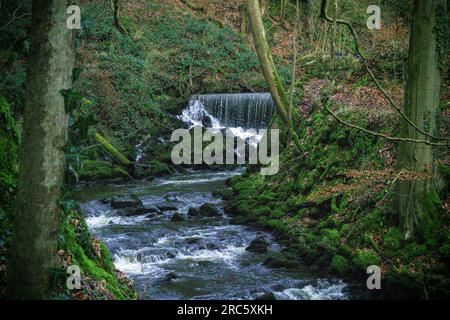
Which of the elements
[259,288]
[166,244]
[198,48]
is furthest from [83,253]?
[198,48]

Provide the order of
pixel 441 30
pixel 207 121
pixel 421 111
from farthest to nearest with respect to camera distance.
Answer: pixel 207 121, pixel 421 111, pixel 441 30

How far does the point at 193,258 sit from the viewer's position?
32.4 ft

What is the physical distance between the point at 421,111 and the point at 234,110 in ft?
48.8

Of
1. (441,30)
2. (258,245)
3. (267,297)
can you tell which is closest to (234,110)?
(258,245)

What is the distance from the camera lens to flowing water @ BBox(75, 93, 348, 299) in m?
8.14

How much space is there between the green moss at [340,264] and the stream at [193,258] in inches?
10.0

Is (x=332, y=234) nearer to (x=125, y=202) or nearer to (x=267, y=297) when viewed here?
(x=267, y=297)

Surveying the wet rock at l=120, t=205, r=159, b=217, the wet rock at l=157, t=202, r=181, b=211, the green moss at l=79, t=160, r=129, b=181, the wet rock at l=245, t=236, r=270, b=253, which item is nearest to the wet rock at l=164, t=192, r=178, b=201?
the wet rock at l=157, t=202, r=181, b=211

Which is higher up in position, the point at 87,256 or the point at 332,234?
the point at 87,256

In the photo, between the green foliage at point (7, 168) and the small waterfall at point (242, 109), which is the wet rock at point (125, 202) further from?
the small waterfall at point (242, 109)

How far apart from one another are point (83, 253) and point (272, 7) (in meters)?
29.7

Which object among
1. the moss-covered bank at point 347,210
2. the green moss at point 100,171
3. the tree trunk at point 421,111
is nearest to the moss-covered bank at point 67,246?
the moss-covered bank at point 347,210

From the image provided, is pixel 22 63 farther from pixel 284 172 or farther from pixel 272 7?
pixel 272 7

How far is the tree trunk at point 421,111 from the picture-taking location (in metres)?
7.78
